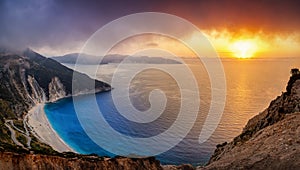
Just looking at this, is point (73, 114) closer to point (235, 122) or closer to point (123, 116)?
point (123, 116)

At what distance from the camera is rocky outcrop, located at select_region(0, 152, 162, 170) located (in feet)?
147

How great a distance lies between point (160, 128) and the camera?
115438 millimetres

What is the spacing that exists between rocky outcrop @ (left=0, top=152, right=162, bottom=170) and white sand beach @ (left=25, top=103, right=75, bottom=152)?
6471cm

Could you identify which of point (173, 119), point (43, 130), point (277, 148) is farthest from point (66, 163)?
point (43, 130)

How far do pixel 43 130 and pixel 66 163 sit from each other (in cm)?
9667

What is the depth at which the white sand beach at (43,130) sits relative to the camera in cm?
11438

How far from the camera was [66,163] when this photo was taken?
46.6 m

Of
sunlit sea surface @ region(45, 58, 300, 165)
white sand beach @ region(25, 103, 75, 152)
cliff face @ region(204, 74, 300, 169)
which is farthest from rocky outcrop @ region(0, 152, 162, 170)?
white sand beach @ region(25, 103, 75, 152)

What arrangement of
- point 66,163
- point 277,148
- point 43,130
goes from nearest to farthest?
point 277,148, point 66,163, point 43,130

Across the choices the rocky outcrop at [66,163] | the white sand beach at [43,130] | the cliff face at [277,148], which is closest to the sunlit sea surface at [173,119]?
the white sand beach at [43,130]

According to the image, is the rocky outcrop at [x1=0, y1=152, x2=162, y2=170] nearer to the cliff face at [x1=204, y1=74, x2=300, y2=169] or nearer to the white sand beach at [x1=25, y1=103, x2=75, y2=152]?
the cliff face at [x1=204, y1=74, x2=300, y2=169]

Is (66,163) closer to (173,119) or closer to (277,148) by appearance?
Answer: (277,148)

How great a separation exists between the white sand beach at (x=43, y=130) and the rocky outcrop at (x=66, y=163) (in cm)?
6471

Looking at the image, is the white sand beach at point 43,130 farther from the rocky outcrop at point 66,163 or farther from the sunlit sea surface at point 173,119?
the rocky outcrop at point 66,163
